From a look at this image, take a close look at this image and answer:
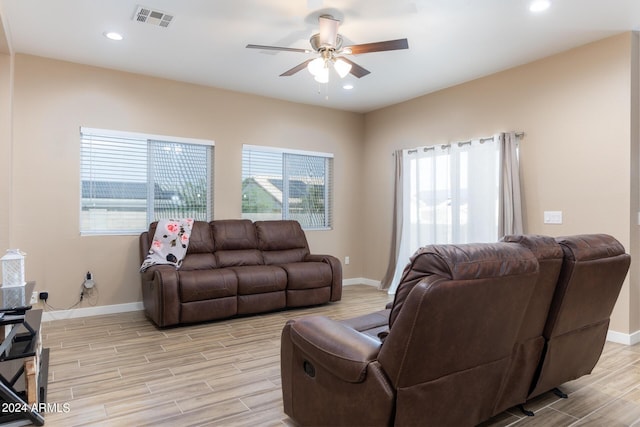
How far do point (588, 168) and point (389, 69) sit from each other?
7.41 feet

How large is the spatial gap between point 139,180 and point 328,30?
298 cm

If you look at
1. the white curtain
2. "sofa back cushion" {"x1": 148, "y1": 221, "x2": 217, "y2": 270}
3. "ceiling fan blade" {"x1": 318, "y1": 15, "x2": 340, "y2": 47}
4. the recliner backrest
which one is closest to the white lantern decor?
"sofa back cushion" {"x1": 148, "y1": 221, "x2": 217, "y2": 270}

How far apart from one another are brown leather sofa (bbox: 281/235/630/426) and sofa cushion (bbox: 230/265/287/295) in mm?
2261

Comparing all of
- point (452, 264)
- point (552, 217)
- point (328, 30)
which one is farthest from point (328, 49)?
point (552, 217)

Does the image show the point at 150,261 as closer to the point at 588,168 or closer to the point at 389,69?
the point at 389,69

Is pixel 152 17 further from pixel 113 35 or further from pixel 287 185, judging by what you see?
pixel 287 185

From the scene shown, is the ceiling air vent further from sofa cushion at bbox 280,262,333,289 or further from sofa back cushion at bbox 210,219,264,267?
sofa cushion at bbox 280,262,333,289

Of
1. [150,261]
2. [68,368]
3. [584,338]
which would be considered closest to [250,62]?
[150,261]

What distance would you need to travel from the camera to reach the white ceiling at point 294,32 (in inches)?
122

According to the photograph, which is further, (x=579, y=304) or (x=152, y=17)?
(x=152, y=17)

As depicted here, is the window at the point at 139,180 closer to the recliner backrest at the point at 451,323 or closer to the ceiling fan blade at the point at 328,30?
the ceiling fan blade at the point at 328,30

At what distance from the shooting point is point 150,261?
429 cm

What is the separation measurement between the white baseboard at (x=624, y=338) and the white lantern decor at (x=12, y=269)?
4.95 metres

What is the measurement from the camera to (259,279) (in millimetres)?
4402
